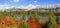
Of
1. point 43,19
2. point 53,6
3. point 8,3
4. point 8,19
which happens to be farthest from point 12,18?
point 53,6

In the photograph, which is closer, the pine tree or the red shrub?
the pine tree

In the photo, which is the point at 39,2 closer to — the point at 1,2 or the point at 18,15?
the point at 18,15

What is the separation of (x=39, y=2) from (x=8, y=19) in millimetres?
684

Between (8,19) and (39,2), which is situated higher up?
(39,2)

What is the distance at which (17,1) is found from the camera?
3404 millimetres

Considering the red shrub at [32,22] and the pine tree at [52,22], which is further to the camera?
the red shrub at [32,22]

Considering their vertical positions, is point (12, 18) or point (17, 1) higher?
point (17, 1)

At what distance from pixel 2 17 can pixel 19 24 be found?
0.36 m

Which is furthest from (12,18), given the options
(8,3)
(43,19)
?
(43,19)

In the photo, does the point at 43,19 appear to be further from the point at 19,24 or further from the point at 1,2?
the point at 1,2

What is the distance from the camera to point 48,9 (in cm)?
338

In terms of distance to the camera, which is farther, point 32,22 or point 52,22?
point 32,22

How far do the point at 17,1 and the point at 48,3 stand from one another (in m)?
0.61

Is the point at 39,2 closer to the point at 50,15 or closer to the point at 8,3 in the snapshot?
the point at 50,15
